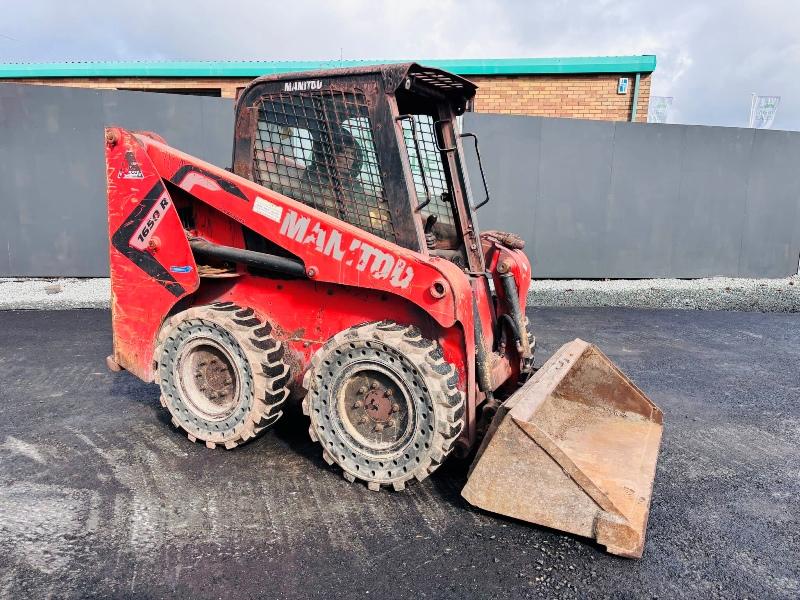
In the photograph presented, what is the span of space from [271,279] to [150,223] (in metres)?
0.86

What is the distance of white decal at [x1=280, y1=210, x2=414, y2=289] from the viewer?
10.3 ft

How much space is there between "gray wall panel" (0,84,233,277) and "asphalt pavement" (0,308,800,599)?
17.8 ft

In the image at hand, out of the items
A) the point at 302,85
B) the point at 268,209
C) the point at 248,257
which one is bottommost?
the point at 248,257

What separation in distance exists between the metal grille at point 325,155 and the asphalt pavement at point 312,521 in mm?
1572

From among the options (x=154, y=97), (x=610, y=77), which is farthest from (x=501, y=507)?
(x=610, y=77)

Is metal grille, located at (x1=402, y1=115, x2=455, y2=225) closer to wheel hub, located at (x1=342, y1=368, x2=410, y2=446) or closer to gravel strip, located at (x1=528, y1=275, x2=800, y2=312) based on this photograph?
wheel hub, located at (x1=342, y1=368, x2=410, y2=446)

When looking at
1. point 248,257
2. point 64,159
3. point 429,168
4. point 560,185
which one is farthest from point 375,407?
point 64,159

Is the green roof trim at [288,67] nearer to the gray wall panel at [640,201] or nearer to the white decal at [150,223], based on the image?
the gray wall panel at [640,201]

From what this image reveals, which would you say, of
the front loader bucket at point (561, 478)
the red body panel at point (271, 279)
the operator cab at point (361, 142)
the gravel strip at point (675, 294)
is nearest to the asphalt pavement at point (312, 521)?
the front loader bucket at point (561, 478)

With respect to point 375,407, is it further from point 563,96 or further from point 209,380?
point 563,96

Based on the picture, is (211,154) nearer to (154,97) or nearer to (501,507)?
(154,97)

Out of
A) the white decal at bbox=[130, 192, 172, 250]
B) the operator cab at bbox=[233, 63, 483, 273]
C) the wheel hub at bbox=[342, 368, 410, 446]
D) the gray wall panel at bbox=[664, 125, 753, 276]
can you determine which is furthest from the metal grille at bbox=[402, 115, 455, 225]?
the gray wall panel at bbox=[664, 125, 753, 276]

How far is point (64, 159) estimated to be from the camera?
371 inches

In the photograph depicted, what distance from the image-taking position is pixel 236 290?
3.87 metres
